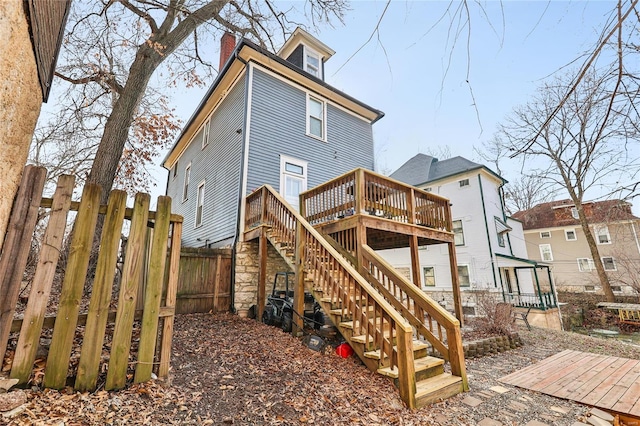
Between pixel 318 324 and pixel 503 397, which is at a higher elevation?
pixel 318 324

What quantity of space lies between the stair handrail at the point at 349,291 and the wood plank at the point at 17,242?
11.4ft

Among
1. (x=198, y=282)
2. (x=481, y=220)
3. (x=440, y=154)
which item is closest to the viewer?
(x=198, y=282)

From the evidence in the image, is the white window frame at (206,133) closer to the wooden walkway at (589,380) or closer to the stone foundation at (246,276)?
the stone foundation at (246,276)

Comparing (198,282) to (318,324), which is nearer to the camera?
(318,324)

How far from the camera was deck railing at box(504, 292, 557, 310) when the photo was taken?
47.9 ft

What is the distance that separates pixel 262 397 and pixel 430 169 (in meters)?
18.4

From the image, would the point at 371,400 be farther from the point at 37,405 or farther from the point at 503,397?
the point at 37,405

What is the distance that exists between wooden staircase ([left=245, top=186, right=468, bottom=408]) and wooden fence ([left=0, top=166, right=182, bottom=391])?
2.48m

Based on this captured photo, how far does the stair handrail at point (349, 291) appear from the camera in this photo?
3297 millimetres

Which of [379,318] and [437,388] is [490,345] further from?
[437,388]

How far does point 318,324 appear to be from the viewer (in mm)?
5426

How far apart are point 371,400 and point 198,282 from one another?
5538 millimetres

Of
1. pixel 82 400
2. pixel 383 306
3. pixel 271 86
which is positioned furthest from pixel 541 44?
pixel 271 86

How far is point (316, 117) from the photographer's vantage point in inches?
421
